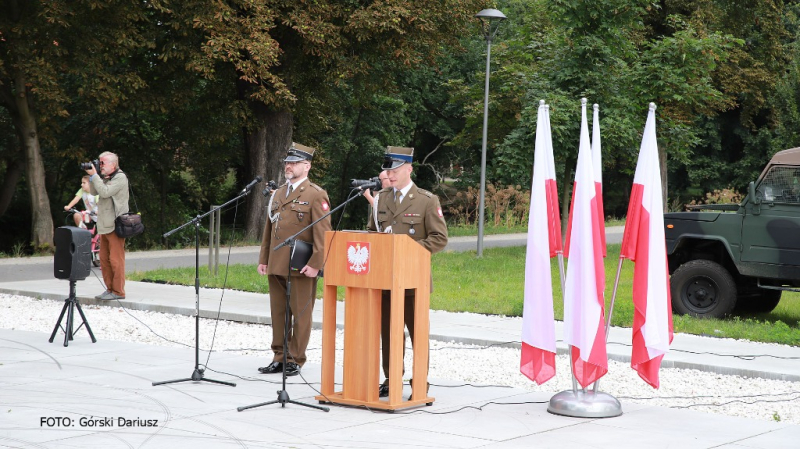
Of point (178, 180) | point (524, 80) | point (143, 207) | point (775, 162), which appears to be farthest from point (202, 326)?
point (178, 180)

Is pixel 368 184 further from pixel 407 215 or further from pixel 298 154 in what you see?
pixel 298 154

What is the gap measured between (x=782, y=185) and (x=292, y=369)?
751 cm

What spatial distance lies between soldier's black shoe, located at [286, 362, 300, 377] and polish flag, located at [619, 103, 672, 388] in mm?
3072

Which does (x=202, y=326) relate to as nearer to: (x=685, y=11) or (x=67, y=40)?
(x=67, y=40)

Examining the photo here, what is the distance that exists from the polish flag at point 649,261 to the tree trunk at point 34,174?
19.7 m

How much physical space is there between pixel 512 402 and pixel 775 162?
7.07m

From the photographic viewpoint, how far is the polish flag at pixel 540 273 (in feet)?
25.8

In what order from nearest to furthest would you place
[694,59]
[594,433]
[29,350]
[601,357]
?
1. [594,433]
2. [601,357]
3. [29,350]
4. [694,59]

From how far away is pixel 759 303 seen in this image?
48.3ft

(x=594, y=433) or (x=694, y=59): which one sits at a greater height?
(x=694, y=59)

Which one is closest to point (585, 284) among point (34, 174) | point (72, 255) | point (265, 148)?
point (72, 255)

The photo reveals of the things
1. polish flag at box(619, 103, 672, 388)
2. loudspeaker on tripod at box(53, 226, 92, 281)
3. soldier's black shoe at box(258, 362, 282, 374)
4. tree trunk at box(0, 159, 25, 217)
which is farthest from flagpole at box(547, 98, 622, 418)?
tree trunk at box(0, 159, 25, 217)

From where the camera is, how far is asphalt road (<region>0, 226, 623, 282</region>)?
61.6 ft

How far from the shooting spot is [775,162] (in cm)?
1343
